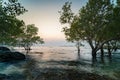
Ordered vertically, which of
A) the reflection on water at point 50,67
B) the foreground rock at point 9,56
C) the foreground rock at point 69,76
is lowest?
the foreground rock at point 69,76

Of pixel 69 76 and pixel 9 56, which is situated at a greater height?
pixel 9 56

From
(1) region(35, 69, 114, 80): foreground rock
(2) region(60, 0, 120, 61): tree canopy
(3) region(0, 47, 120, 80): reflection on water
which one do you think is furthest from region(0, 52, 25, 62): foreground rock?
(1) region(35, 69, 114, 80): foreground rock

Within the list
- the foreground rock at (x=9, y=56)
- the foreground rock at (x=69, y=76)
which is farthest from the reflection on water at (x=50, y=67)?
the foreground rock at (x=9, y=56)

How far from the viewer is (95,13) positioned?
163 ft

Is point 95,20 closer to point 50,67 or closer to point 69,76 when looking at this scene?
point 50,67

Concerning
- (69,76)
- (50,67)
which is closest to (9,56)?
(50,67)

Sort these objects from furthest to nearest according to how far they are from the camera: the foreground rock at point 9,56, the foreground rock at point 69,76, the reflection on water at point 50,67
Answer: the foreground rock at point 9,56 → the reflection on water at point 50,67 → the foreground rock at point 69,76

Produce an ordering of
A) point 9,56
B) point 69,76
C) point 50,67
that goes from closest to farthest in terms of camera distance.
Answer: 1. point 69,76
2. point 50,67
3. point 9,56

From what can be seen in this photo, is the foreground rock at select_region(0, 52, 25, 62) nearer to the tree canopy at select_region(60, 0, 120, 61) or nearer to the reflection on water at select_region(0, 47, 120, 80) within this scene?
the reflection on water at select_region(0, 47, 120, 80)

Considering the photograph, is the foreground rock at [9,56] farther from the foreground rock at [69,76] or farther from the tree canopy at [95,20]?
the foreground rock at [69,76]

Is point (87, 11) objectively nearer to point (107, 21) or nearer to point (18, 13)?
point (107, 21)

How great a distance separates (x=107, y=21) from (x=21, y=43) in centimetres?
7067

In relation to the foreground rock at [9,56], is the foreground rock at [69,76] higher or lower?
lower

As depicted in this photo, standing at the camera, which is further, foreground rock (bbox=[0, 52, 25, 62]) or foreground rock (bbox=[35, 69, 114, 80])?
foreground rock (bbox=[0, 52, 25, 62])
